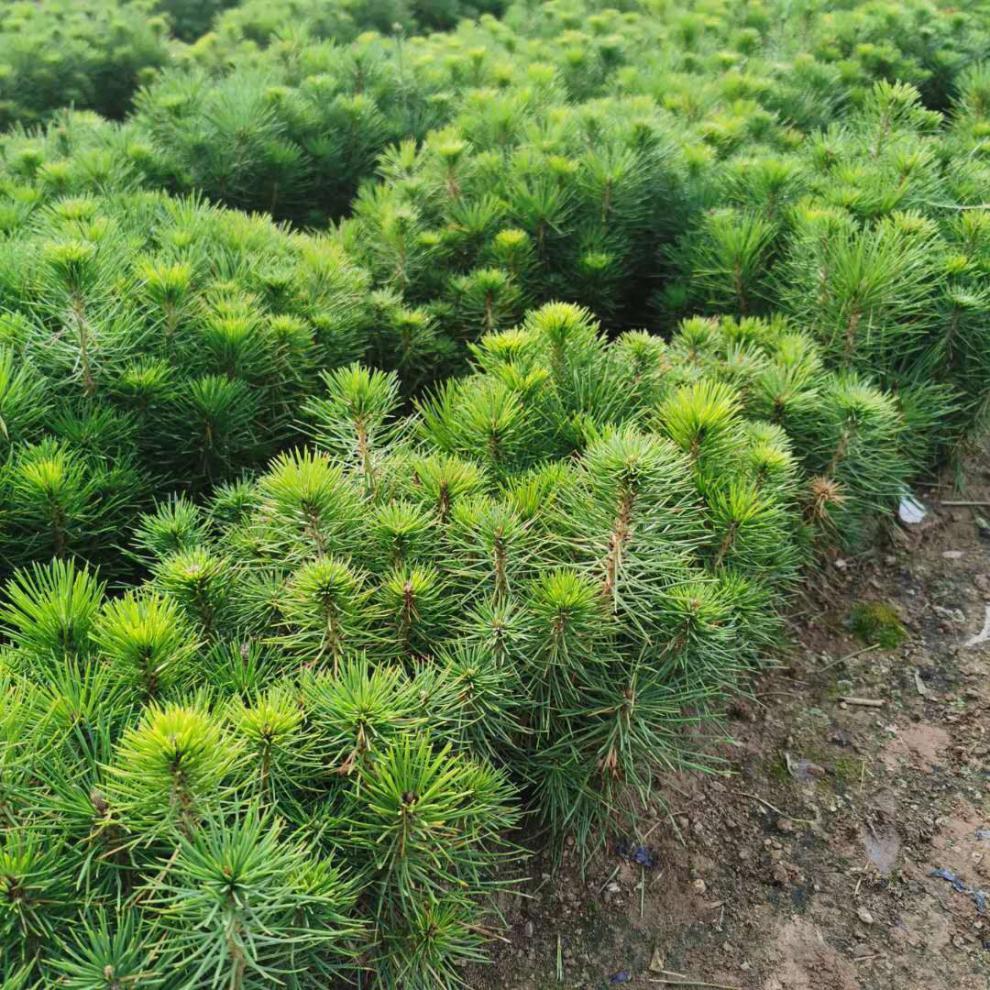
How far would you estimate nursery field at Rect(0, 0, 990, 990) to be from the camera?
1218 millimetres

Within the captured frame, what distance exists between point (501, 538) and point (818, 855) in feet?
3.51

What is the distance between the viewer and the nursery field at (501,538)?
1218 millimetres

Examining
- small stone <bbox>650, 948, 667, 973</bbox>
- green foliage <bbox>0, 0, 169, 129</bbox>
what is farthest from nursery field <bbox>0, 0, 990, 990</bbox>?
green foliage <bbox>0, 0, 169, 129</bbox>

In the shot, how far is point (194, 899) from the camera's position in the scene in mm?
1029

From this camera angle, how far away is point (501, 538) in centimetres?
146

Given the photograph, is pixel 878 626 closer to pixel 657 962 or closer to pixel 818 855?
pixel 818 855

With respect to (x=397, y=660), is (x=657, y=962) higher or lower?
lower

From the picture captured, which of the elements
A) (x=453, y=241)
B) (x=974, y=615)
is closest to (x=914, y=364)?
(x=974, y=615)

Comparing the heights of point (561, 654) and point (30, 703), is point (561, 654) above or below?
below

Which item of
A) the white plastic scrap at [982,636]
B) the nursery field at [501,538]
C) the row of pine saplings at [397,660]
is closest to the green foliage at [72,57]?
the nursery field at [501,538]

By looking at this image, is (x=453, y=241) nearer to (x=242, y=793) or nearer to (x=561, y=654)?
(x=561, y=654)

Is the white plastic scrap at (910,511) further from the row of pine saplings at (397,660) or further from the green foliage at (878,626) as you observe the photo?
the row of pine saplings at (397,660)

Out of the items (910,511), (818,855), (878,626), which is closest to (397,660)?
(818,855)

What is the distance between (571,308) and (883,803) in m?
1.27
